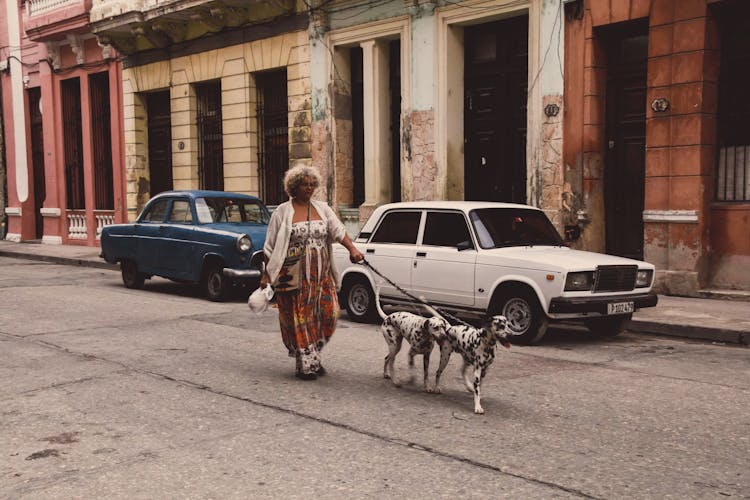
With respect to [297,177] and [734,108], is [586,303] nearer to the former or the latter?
[297,177]

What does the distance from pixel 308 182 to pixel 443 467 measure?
3076mm

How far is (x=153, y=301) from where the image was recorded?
12.3 meters

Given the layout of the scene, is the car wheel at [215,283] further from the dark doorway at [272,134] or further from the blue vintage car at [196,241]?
the dark doorway at [272,134]

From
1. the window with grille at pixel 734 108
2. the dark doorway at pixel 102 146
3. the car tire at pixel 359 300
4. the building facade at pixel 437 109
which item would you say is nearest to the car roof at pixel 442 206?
the car tire at pixel 359 300

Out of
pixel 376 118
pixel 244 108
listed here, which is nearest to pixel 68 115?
pixel 244 108

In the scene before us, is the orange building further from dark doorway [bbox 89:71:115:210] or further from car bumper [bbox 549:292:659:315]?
dark doorway [bbox 89:71:115:210]

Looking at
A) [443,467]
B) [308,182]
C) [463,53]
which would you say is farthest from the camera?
[463,53]

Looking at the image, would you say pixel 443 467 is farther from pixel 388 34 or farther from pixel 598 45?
pixel 388 34

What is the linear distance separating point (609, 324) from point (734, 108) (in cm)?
500

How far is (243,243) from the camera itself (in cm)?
1210

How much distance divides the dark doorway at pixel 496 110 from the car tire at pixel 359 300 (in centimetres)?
573

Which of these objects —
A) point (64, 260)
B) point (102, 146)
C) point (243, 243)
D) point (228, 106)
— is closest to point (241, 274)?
point (243, 243)

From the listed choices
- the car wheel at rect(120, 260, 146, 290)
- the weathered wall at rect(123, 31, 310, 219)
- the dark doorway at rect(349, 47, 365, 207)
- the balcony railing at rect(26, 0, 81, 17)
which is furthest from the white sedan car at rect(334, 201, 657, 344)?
the balcony railing at rect(26, 0, 81, 17)

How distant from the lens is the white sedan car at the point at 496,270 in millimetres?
8477
